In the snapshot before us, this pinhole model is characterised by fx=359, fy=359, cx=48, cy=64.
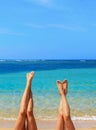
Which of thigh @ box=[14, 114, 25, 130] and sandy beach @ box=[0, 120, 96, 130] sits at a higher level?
thigh @ box=[14, 114, 25, 130]

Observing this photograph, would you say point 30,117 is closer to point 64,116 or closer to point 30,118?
point 30,118

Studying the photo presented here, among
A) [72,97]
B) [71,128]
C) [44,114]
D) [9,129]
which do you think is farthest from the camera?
[72,97]

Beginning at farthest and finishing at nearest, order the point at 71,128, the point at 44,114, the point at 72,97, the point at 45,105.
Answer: the point at 72,97
the point at 45,105
the point at 44,114
the point at 71,128

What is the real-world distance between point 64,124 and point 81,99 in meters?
8.73

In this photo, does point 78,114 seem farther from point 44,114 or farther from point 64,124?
point 64,124

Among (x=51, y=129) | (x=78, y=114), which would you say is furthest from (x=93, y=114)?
(x=51, y=129)

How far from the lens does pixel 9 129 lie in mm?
7363

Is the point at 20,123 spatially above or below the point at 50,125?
above

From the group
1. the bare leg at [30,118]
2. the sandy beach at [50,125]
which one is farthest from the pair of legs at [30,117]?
the sandy beach at [50,125]

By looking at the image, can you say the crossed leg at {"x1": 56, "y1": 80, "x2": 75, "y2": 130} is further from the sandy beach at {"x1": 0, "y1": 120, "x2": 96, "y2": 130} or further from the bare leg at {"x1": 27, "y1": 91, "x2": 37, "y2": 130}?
the sandy beach at {"x1": 0, "y1": 120, "x2": 96, "y2": 130}

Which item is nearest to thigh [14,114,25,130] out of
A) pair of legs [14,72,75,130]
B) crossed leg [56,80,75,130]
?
pair of legs [14,72,75,130]

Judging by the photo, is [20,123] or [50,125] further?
[50,125]

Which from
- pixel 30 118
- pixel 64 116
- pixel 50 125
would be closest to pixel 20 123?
pixel 30 118

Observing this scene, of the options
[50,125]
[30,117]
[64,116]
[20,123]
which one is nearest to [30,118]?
[30,117]
